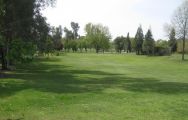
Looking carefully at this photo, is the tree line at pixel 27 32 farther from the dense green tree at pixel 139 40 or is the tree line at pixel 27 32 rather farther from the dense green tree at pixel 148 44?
the dense green tree at pixel 139 40

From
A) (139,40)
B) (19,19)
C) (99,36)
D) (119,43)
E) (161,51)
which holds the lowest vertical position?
(161,51)

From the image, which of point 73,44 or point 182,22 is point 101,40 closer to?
point 73,44

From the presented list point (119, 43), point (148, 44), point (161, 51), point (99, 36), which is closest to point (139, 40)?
point (148, 44)

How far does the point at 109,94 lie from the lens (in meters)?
21.8

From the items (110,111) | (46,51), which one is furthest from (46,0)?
(110,111)

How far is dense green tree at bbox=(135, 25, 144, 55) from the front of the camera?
133250 mm

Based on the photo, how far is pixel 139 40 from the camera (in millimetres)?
135875

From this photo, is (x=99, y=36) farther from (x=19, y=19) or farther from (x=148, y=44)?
(x=19, y=19)

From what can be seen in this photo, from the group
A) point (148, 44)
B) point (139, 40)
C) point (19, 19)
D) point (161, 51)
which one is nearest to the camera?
point (19, 19)

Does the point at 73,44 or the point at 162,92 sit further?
the point at 73,44

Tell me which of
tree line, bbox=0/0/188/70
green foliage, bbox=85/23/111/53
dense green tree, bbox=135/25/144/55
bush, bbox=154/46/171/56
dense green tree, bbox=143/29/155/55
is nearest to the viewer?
tree line, bbox=0/0/188/70

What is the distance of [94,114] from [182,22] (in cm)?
7093

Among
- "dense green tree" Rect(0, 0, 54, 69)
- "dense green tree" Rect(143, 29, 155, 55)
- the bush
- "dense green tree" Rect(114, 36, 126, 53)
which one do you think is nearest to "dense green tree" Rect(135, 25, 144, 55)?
"dense green tree" Rect(143, 29, 155, 55)

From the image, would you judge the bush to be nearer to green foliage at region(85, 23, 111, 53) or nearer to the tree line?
the tree line
